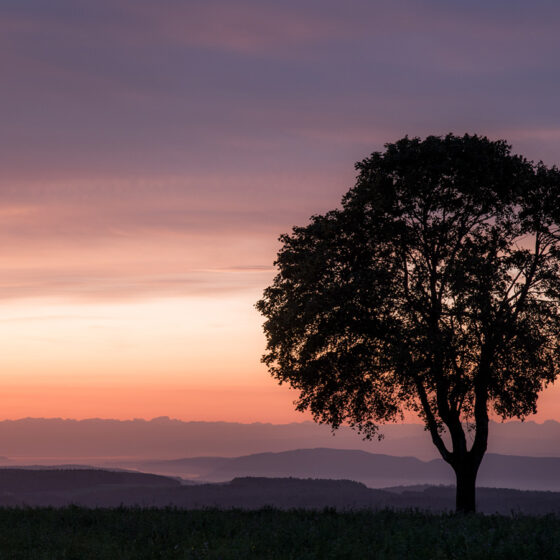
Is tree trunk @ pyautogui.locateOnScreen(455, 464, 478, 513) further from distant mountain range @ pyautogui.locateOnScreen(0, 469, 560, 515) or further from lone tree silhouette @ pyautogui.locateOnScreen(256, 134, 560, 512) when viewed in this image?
distant mountain range @ pyautogui.locateOnScreen(0, 469, 560, 515)

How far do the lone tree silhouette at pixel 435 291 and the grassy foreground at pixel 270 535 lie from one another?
8.84 meters

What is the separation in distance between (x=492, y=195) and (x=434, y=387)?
8912 millimetres

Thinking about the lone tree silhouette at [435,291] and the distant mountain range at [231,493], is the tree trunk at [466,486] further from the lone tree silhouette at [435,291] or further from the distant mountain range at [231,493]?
the distant mountain range at [231,493]

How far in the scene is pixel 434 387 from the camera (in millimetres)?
35562

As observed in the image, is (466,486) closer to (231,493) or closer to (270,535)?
(270,535)

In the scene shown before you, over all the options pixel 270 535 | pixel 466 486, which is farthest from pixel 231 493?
pixel 270 535

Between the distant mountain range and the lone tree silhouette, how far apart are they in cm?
2780

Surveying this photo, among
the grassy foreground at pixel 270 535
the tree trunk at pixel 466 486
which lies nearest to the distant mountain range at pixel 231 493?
the tree trunk at pixel 466 486

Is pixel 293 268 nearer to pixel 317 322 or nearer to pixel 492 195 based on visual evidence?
pixel 317 322

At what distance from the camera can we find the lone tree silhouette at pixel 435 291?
34.9m

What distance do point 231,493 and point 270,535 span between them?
96.5 m

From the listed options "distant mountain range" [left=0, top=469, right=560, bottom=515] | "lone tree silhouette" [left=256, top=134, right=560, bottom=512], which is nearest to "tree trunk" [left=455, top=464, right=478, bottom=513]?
"lone tree silhouette" [left=256, top=134, right=560, bottom=512]

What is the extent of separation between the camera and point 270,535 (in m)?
22.5

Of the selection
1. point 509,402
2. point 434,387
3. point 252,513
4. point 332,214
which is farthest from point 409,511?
point 332,214
